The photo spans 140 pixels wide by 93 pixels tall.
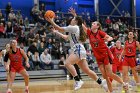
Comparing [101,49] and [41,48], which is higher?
[101,49]

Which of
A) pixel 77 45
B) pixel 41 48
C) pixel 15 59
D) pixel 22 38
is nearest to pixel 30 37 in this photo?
pixel 22 38

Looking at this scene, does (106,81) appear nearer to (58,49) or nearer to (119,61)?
(119,61)

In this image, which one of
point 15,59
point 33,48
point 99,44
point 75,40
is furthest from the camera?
point 33,48

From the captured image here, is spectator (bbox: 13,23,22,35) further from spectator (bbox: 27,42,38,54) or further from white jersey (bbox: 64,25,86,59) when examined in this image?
white jersey (bbox: 64,25,86,59)

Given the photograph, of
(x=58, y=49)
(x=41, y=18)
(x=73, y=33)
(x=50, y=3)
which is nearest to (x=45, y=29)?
(x=41, y=18)

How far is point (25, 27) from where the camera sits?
940 inches

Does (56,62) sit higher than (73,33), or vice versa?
(73,33)

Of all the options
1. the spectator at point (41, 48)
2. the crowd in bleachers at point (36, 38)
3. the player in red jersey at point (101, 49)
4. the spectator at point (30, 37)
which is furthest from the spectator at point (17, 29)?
the player in red jersey at point (101, 49)

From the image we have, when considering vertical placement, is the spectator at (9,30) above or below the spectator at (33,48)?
above

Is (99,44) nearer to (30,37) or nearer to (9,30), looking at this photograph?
(30,37)

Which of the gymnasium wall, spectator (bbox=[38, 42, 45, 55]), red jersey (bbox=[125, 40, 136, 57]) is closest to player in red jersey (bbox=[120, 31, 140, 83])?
red jersey (bbox=[125, 40, 136, 57])

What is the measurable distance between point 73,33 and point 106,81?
1833 millimetres

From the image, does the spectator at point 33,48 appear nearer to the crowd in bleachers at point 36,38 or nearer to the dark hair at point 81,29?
the crowd in bleachers at point 36,38

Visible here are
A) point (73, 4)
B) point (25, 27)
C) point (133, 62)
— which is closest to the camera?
point (133, 62)
